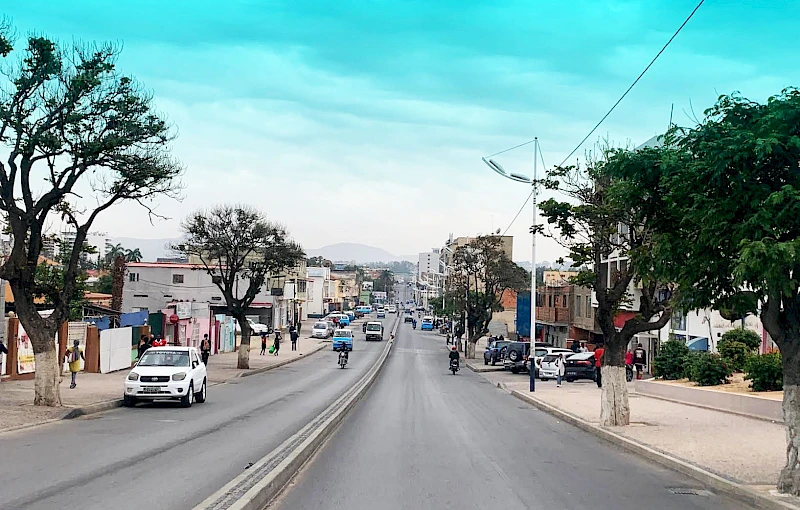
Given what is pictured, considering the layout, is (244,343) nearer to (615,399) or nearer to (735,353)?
(735,353)

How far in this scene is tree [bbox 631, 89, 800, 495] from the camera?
946cm

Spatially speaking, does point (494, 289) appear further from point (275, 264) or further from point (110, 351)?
point (110, 351)

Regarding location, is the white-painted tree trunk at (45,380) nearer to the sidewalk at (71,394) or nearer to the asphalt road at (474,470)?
the sidewalk at (71,394)

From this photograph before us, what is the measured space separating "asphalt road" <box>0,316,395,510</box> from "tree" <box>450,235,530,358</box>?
40575 millimetres

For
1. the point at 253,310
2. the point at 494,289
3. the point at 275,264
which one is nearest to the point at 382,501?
the point at 275,264

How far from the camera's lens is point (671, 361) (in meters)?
31.8

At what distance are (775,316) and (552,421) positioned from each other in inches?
518

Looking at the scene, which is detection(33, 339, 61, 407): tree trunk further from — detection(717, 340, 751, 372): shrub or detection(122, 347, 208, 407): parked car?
detection(717, 340, 751, 372): shrub

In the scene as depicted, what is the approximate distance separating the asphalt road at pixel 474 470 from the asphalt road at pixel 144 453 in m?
1.31

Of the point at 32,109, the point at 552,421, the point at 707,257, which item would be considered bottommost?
the point at 552,421

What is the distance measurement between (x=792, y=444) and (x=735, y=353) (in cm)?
1915

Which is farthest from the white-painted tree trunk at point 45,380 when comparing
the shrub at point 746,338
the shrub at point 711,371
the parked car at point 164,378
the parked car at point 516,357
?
the parked car at point 516,357

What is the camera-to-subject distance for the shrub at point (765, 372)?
22644 mm

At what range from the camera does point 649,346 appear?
49719mm
